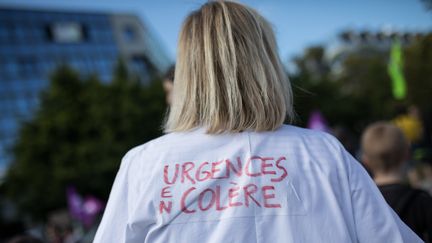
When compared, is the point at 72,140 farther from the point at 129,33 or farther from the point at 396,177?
the point at 129,33

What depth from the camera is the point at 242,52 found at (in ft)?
4.90

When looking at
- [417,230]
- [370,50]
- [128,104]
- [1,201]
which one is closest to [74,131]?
[128,104]

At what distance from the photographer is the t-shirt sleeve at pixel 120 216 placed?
1.41 m

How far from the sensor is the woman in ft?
4.44

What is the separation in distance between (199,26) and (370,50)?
177 feet

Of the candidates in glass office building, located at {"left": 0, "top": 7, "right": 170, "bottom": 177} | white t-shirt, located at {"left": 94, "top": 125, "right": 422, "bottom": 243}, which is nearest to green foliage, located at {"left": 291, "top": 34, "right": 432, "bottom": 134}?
glass office building, located at {"left": 0, "top": 7, "right": 170, "bottom": 177}

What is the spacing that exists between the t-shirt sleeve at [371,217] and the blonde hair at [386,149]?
57.5 inches

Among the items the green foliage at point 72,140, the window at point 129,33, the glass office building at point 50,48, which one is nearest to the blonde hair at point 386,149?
the green foliage at point 72,140

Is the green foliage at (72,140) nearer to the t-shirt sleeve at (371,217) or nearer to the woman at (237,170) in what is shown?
the woman at (237,170)

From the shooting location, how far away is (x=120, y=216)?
1444mm

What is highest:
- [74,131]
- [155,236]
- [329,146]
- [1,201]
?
[329,146]

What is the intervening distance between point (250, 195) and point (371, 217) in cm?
36

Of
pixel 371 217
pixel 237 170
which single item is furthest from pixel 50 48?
pixel 371 217

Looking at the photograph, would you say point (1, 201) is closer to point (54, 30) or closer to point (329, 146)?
point (54, 30)
